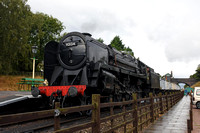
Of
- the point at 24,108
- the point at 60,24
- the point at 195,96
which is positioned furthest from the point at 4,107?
the point at 60,24

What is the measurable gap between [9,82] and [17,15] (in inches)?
389

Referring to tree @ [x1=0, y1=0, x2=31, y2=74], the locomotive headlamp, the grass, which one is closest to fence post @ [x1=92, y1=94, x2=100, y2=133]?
the locomotive headlamp

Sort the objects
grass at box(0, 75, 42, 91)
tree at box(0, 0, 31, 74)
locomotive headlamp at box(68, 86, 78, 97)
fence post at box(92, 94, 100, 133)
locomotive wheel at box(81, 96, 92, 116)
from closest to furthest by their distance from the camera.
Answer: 1. fence post at box(92, 94, 100, 133)
2. locomotive headlamp at box(68, 86, 78, 97)
3. locomotive wheel at box(81, 96, 92, 116)
4. tree at box(0, 0, 31, 74)
5. grass at box(0, 75, 42, 91)

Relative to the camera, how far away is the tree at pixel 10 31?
961 inches

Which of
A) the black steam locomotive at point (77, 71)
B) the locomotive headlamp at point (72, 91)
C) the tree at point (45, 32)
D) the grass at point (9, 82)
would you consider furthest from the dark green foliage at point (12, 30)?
the locomotive headlamp at point (72, 91)

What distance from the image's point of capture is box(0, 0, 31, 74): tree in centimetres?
2442

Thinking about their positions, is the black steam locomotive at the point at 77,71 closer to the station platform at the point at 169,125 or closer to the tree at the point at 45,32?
the station platform at the point at 169,125

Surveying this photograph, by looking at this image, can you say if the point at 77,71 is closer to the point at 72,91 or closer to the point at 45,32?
the point at 72,91

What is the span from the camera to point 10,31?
24312mm

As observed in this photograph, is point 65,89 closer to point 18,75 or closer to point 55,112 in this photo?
point 55,112

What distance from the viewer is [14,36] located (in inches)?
1002

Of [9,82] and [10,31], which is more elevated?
[10,31]

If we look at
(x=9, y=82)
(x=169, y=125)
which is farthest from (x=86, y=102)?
(x=9, y=82)

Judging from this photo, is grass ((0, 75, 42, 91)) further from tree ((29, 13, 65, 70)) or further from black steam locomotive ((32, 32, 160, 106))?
black steam locomotive ((32, 32, 160, 106))
